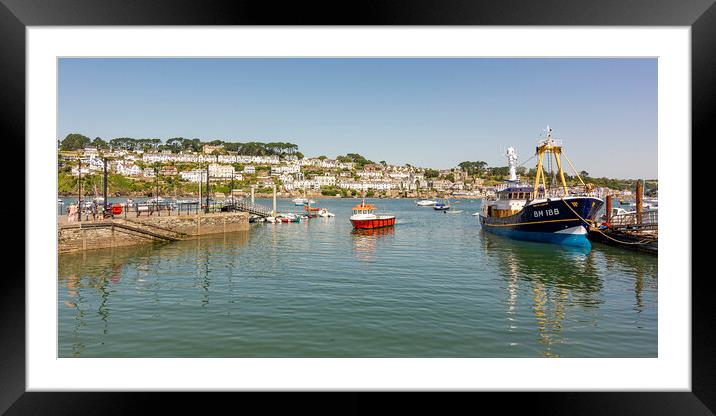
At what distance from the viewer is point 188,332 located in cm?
704

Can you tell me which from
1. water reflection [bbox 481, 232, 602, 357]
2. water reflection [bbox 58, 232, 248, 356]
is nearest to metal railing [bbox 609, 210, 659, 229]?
water reflection [bbox 481, 232, 602, 357]

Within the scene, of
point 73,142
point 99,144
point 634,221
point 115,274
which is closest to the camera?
point 115,274

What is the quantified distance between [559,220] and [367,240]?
8862mm

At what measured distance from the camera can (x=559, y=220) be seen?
64.3 feet

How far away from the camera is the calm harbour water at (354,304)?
646cm

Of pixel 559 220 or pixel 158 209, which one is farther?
pixel 158 209

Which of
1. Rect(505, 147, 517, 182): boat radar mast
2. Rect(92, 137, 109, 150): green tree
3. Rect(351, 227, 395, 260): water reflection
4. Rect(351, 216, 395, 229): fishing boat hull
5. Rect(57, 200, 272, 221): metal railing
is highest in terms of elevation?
Rect(92, 137, 109, 150): green tree

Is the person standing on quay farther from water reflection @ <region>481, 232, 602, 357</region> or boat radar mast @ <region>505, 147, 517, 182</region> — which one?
boat radar mast @ <region>505, 147, 517, 182</region>

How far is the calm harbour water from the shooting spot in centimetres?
646

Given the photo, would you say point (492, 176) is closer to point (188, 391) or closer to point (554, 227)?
point (554, 227)

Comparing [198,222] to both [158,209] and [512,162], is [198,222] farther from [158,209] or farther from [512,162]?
[512,162]

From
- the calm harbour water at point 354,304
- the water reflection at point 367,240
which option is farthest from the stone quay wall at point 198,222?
the water reflection at point 367,240
